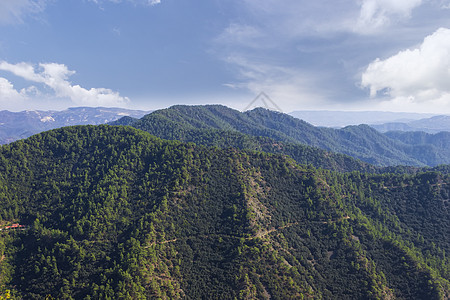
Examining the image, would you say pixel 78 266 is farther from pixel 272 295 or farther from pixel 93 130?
pixel 93 130

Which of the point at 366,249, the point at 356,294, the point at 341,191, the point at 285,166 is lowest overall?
the point at 356,294

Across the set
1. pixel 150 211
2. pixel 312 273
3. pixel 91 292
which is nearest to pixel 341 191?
pixel 312 273

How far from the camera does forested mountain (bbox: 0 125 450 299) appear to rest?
8781 cm

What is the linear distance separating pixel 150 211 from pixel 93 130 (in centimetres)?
7888

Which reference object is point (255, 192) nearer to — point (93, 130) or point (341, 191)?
point (341, 191)

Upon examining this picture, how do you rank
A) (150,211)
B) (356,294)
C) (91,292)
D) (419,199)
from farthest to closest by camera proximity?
(419,199) < (150,211) < (356,294) < (91,292)

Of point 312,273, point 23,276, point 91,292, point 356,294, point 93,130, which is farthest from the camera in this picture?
point 93,130

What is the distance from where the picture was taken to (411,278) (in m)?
97.8

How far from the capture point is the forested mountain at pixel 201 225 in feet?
288

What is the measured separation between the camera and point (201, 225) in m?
111

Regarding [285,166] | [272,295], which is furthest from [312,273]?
[285,166]

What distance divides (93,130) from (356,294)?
158094 millimetres

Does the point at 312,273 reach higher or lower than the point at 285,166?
lower

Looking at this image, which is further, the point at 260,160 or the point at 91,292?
the point at 260,160
